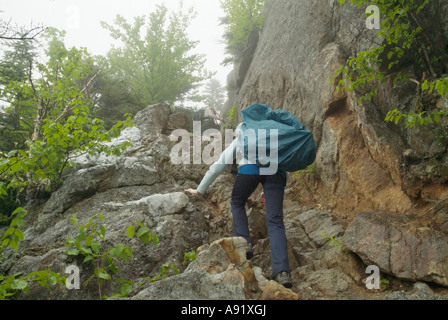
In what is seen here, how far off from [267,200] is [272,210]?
17 centimetres

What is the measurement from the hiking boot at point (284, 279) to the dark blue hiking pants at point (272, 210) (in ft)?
0.14

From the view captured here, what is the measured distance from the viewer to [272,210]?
13.1ft

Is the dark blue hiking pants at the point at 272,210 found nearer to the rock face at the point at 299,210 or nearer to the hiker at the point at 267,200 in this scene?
the hiker at the point at 267,200

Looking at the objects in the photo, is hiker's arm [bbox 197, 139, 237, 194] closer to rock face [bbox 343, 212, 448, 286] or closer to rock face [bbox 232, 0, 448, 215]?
rock face [bbox 343, 212, 448, 286]

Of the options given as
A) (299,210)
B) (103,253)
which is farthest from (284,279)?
(299,210)

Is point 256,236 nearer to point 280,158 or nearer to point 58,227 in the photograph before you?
point 280,158

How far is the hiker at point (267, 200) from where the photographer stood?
3668mm

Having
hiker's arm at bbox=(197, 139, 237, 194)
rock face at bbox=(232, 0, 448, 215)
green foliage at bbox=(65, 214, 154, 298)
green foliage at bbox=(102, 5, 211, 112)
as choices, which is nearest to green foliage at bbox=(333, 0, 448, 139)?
rock face at bbox=(232, 0, 448, 215)

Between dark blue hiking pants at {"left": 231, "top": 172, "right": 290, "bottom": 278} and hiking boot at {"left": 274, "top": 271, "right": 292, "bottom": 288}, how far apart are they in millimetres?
43

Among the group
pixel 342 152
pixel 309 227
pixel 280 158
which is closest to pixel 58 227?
pixel 280 158

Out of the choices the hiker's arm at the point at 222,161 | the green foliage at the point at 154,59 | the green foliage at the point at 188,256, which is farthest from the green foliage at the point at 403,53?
the green foliage at the point at 154,59

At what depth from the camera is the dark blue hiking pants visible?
3.71m

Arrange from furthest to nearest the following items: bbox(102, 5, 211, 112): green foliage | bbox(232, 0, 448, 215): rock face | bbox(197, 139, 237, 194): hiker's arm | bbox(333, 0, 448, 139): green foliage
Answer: bbox(102, 5, 211, 112): green foliage < bbox(232, 0, 448, 215): rock face < bbox(333, 0, 448, 139): green foliage < bbox(197, 139, 237, 194): hiker's arm

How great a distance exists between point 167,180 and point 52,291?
388 cm
